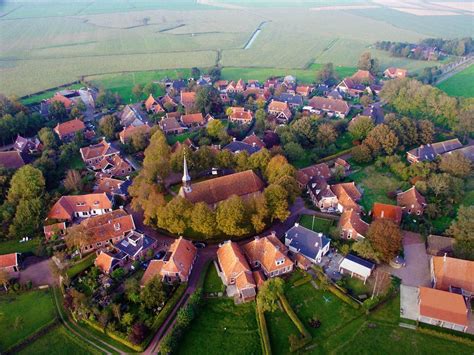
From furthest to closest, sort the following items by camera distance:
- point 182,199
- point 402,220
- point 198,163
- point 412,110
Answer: point 412,110, point 198,163, point 402,220, point 182,199

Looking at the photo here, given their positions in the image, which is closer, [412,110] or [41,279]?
[41,279]

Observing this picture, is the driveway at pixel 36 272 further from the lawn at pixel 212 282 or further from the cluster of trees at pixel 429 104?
the cluster of trees at pixel 429 104

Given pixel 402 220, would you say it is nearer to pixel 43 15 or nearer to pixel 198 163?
pixel 198 163

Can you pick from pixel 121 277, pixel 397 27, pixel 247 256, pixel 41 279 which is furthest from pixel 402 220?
pixel 397 27

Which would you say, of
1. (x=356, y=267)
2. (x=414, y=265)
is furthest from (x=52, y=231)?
(x=414, y=265)

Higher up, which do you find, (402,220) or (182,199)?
(182,199)

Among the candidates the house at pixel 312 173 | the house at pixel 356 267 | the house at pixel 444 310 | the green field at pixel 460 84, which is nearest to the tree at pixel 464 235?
the house at pixel 444 310

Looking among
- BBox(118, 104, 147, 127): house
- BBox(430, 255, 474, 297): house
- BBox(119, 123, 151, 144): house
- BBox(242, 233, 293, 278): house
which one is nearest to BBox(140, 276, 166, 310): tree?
BBox(242, 233, 293, 278): house
